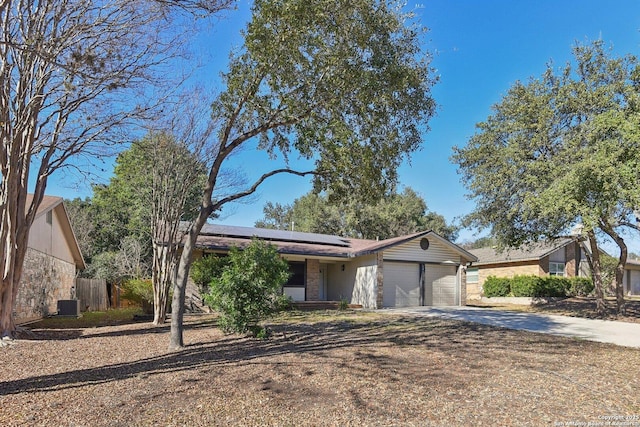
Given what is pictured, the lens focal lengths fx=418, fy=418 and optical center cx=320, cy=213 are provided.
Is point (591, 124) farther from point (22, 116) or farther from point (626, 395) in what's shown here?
point (22, 116)

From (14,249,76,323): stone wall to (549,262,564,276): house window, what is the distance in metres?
27.4

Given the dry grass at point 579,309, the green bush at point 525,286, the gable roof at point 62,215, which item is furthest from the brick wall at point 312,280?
the green bush at point 525,286

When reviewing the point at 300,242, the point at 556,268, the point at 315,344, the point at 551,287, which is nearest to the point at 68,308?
the point at 300,242

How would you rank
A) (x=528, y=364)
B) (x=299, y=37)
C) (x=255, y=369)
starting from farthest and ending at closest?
(x=299, y=37) < (x=528, y=364) < (x=255, y=369)

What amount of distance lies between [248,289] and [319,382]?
4.00m

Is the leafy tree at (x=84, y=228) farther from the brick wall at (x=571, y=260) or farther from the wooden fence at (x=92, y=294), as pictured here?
the brick wall at (x=571, y=260)

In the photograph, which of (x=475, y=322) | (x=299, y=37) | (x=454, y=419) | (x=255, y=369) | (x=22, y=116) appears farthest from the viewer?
(x=475, y=322)

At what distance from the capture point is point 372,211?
3469 cm

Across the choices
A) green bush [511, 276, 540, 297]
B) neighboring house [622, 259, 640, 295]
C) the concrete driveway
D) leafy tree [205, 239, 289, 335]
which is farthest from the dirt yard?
neighboring house [622, 259, 640, 295]

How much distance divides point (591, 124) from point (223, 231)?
15.8m

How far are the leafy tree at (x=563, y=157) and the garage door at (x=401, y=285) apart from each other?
3.74 m

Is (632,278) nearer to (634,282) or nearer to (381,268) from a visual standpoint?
(634,282)

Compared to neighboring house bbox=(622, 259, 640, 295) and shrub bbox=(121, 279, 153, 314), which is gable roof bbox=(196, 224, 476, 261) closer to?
shrub bbox=(121, 279, 153, 314)

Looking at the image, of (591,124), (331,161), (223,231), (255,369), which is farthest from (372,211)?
(255,369)
